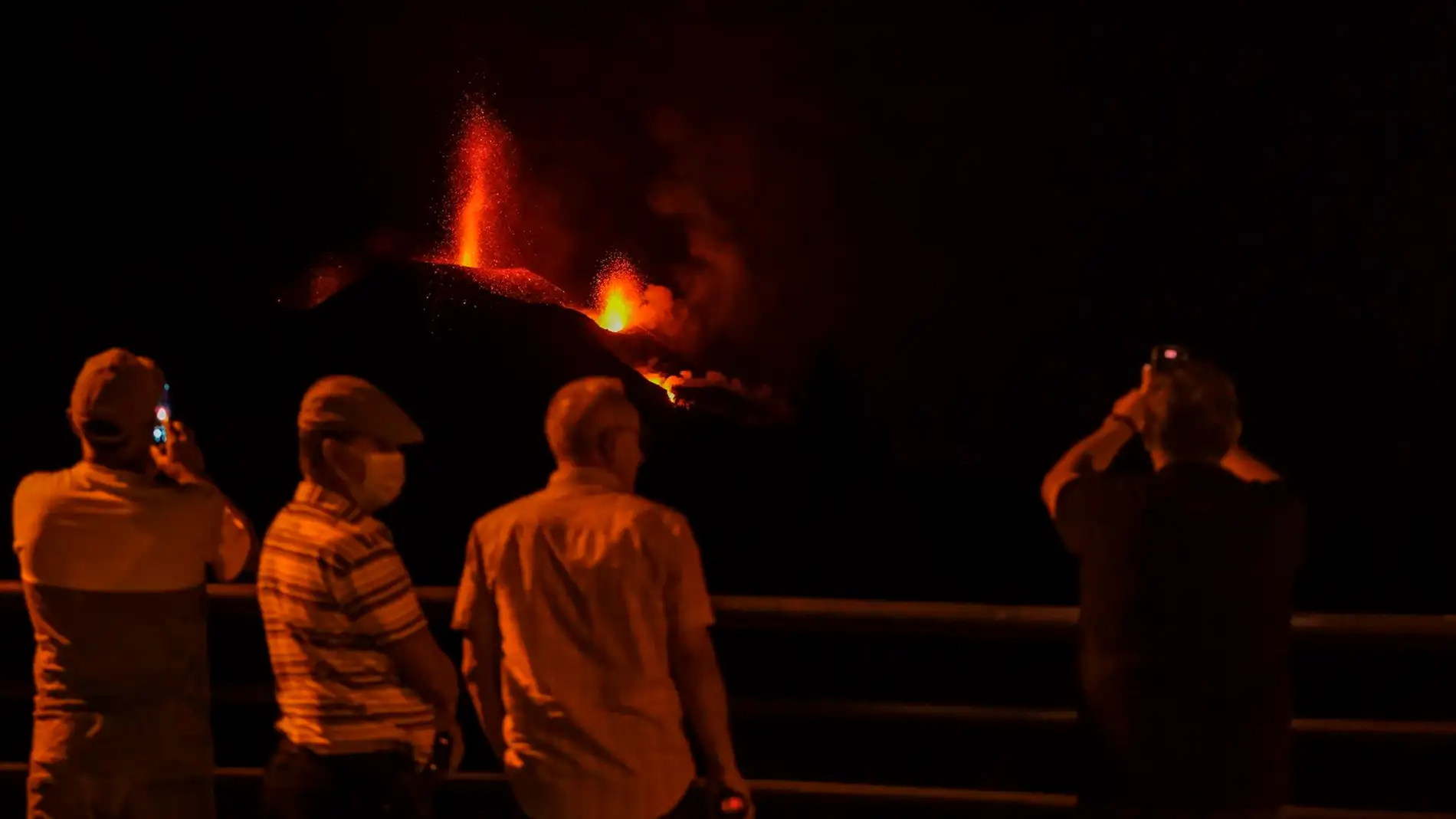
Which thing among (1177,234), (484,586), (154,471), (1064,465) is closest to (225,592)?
(154,471)

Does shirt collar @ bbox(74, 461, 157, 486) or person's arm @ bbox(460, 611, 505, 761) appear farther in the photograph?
shirt collar @ bbox(74, 461, 157, 486)

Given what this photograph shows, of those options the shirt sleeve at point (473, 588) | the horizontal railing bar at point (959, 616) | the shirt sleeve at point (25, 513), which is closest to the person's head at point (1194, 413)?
the horizontal railing bar at point (959, 616)

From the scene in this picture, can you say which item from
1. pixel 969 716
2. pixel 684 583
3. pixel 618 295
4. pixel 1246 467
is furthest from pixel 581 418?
pixel 618 295

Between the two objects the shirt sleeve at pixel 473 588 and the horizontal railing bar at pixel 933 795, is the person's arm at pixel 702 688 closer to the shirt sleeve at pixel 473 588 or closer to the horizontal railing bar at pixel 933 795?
the shirt sleeve at pixel 473 588

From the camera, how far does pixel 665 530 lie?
303cm

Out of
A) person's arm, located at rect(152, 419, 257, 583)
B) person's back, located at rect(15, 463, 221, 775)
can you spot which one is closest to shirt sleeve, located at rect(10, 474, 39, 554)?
person's back, located at rect(15, 463, 221, 775)

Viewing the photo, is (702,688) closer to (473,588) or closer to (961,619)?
(473,588)

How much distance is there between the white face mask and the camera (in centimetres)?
309

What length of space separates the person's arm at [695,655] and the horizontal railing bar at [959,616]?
30.0 inches

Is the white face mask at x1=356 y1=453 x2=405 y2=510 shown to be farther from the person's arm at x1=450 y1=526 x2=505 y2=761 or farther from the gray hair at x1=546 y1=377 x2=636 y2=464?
the gray hair at x1=546 y1=377 x2=636 y2=464

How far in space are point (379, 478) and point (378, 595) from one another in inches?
10.4

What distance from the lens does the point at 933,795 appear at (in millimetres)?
4125

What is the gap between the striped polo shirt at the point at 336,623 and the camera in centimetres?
300

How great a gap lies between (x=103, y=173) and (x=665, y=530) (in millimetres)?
92186
